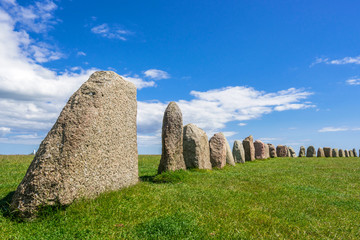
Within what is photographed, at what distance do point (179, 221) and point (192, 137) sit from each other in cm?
895

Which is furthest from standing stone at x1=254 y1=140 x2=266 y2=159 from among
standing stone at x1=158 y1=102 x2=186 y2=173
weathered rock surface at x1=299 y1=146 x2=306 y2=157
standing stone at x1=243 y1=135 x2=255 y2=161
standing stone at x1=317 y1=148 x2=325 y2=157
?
standing stone at x1=158 y1=102 x2=186 y2=173

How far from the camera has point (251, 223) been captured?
21.3 feet

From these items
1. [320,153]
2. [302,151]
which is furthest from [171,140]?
[302,151]

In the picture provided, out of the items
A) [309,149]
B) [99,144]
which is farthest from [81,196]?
[309,149]

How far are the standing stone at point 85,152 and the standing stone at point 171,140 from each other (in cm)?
271

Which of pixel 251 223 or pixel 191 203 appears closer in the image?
pixel 251 223

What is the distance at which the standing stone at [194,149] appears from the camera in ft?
48.2

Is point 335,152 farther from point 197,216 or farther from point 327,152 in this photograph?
point 197,216

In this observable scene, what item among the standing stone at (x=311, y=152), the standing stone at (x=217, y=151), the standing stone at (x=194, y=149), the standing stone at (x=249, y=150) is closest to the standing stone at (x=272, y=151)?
the standing stone at (x=311, y=152)

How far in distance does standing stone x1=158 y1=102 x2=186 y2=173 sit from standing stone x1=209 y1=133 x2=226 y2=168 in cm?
459

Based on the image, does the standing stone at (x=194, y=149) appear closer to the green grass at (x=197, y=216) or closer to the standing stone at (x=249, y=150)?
the green grass at (x=197, y=216)

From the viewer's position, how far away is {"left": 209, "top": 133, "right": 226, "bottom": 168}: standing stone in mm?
16953

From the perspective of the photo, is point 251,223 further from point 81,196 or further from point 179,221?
point 81,196

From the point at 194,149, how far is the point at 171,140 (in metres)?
2.73
